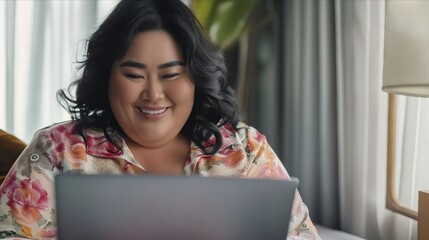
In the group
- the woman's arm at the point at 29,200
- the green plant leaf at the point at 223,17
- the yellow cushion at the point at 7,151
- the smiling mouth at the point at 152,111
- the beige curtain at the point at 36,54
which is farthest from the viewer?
the green plant leaf at the point at 223,17

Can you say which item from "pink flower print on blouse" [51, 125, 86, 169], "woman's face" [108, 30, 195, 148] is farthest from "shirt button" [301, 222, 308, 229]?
"pink flower print on blouse" [51, 125, 86, 169]

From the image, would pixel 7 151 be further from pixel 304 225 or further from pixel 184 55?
pixel 304 225

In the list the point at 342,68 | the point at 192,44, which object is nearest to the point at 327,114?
the point at 342,68

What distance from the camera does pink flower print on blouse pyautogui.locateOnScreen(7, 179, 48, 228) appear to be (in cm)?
139

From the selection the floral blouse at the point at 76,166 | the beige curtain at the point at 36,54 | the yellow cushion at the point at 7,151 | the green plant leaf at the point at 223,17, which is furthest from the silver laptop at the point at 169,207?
the green plant leaf at the point at 223,17

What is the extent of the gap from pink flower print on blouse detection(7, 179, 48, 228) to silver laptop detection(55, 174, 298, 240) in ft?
1.60

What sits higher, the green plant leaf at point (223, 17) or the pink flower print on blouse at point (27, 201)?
the green plant leaf at point (223, 17)

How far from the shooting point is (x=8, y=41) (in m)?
2.80

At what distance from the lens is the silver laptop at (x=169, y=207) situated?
36.2 inches

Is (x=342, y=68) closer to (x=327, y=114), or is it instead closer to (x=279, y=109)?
(x=327, y=114)

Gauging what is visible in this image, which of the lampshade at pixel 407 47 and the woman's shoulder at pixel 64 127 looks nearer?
the lampshade at pixel 407 47

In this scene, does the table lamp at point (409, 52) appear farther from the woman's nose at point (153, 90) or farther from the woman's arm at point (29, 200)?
the woman's arm at point (29, 200)

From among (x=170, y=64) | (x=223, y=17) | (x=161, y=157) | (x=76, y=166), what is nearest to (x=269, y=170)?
(x=161, y=157)

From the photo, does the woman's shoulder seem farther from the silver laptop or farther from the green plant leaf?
the green plant leaf
